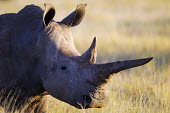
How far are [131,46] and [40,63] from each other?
7939mm

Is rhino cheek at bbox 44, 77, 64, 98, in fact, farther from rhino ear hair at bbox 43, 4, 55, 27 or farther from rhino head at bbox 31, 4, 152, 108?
rhino ear hair at bbox 43, 4, 55, 27

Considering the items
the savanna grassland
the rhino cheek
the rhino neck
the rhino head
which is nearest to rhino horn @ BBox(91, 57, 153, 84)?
the rhino head

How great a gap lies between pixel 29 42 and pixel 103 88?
1273mm

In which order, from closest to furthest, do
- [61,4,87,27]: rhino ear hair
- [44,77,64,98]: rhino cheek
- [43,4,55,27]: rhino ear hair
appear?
1. [44,77,64,98]: rhino cheek
2. [43,4,55,27]: rhino ear hair
3. [61,4,87,27]: rhino ear hair

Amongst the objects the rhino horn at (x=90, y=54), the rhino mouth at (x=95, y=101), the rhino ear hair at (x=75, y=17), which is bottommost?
the rhino mouth at (x=95, y=101)

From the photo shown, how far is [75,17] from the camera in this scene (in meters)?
6.12

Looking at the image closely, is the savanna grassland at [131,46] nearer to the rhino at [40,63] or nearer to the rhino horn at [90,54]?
the rhino at [40,63]

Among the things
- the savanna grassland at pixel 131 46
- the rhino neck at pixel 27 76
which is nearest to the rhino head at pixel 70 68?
the rhino neck at pixel 27 76

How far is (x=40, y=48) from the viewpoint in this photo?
5.62 meters

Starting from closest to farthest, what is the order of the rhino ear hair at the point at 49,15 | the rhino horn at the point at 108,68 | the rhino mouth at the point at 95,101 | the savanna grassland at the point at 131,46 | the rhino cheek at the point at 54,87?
the rhino horn at the point at 108,68 → the rhino mouth at the point at 95,101 → the rhino cheek at the point at 54,87 → the rhino ear hair at the point at 49,15 → the savanna grassland at the point at 131,46

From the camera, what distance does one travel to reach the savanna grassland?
6.93 meters

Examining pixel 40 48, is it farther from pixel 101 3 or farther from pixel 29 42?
pixel 101 3

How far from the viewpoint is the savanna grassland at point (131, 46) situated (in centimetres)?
693

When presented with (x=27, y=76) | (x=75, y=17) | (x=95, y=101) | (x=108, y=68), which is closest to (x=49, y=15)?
(x=75, y=17)
